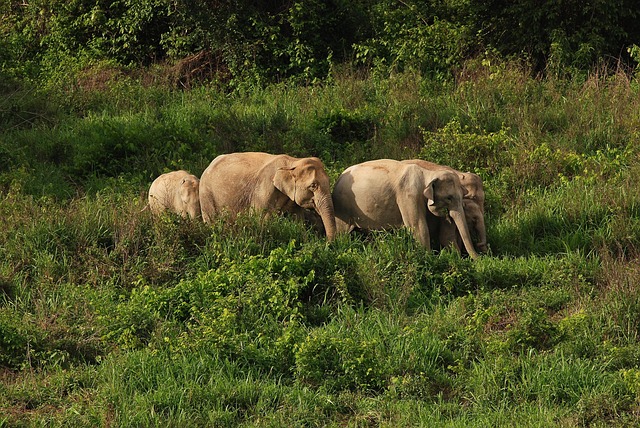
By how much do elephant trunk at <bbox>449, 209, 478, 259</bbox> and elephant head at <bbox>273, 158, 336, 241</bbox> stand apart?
3.74ft

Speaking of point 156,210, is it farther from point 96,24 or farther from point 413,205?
point 96,24

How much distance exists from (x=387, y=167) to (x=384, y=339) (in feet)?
9.20

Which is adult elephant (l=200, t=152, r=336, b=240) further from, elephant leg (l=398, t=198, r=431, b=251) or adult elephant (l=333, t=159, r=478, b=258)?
elephant leg (l=398, t=198, r=431, b=251)

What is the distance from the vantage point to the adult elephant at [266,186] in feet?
36.7

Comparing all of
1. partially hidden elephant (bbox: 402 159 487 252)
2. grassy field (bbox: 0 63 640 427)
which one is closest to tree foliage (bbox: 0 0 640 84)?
grassy field (bbox: 0 63 640 427)

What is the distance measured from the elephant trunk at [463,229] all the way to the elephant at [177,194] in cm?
262

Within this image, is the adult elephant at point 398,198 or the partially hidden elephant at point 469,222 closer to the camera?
the adult elephant at point 398,198

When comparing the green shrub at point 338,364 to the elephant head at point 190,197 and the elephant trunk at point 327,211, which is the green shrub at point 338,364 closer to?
the elephant trunk at point 327,211

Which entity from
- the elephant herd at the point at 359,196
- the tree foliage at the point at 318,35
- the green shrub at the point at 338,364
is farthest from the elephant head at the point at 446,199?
the tree foliage at the point at 318,35

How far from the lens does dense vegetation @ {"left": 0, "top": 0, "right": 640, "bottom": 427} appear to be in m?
8.34

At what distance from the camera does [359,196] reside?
37.3ft

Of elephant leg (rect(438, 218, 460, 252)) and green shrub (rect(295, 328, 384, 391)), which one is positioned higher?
green shrub (rect(295, 328, 384, 391))

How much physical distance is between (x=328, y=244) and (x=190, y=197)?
1.92 m

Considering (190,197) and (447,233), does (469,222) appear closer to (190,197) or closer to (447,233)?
(447,233)
